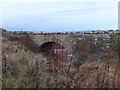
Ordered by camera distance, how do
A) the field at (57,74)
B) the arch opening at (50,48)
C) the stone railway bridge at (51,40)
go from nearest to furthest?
the field at (57,74) < the arch opening at (50,48) < the stone railway bridge at (51,40)

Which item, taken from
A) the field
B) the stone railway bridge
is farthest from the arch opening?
the field

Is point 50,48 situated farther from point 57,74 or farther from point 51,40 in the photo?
point 57,74

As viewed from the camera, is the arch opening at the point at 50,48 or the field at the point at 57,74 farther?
the arch opening at the point at 50,48

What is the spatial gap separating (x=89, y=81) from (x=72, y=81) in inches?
12.9

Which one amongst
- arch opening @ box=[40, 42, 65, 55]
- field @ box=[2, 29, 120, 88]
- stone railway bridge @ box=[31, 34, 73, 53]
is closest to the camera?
field @ box=[2, 29, 120, 88]

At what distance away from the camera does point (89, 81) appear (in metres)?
6.30

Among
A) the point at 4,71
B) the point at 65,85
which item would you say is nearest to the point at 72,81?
the point at 65,85

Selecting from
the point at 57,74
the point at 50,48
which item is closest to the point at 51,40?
the point at 50,48

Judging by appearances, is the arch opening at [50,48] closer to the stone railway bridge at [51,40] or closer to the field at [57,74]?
the stone railway bridge at [51,40]

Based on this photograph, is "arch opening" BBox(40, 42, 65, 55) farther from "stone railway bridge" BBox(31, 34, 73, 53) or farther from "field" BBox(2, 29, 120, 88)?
"field" BBox(2, 29, 120, 88)

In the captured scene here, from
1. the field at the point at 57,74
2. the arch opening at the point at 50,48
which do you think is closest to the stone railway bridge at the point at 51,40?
the arch opening at the point at 50,48

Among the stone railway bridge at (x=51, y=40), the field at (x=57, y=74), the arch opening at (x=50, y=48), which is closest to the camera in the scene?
the field at (x=57, y=74)

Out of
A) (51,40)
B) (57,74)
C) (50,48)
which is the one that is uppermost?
(51,40)

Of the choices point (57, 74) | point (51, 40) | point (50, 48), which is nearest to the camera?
point (57, 74)
